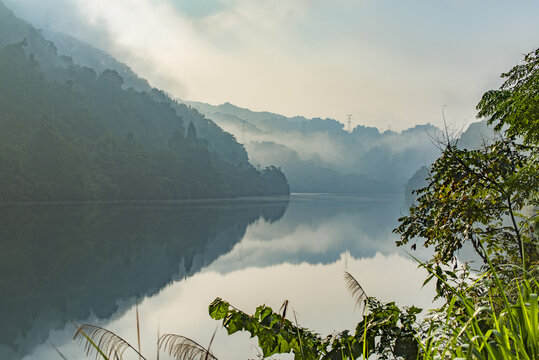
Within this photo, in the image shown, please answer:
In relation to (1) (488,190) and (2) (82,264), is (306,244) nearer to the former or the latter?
(2) (82,264)

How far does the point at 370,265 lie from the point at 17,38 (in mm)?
124988

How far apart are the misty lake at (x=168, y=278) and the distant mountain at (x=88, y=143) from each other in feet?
123

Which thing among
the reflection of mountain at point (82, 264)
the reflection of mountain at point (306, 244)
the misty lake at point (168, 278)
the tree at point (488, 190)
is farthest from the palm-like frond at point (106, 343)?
the reflection of mountain at point (306, 244)

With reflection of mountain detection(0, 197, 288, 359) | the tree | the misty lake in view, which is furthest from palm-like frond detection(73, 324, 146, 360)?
reflection of mountain detection(0, 197, 288, 359)

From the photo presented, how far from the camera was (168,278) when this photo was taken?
76.1 ft

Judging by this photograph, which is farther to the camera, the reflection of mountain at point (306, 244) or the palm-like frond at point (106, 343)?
the reflection of mountain at point (306, 244)

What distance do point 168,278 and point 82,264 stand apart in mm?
5280

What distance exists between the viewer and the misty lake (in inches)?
550

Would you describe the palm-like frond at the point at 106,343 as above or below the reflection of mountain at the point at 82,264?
above

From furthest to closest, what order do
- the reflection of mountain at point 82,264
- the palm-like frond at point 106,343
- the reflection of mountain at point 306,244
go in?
the reflection of mountain at point 306,244
the reflection of mountain at point 82,264
the palm-like frond at point 106,343

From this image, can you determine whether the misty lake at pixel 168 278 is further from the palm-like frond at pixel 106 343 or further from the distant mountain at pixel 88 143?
the distant mountain at pixel 88 143

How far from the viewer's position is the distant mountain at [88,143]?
7694 centimetres

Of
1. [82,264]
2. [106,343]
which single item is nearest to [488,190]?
[106,343]

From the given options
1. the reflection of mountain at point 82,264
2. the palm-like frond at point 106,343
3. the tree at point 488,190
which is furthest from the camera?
the reflection of mountain at point 82,264
